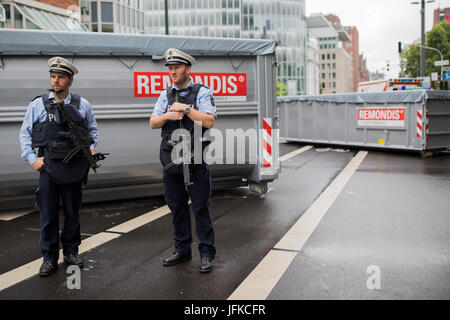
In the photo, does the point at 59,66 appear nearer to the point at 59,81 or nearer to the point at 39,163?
the point at 59,81

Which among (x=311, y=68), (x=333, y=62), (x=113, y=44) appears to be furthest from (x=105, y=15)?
(x=333, y=62)

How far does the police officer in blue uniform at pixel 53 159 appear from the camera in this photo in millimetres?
4062

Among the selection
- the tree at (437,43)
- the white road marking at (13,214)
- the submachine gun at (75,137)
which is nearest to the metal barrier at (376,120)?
the white road marking at (13,214)

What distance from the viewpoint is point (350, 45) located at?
198 m

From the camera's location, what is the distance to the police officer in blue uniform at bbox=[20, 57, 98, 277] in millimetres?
4062

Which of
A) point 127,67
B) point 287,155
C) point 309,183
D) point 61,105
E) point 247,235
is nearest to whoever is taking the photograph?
point 61,105

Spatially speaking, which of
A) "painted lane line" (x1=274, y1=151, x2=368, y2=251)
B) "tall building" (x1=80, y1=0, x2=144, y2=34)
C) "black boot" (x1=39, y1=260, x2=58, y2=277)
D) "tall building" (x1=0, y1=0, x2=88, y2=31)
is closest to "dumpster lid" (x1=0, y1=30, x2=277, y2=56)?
"painted lane line" (x1=274, y1=151, x2=368, y2=251)

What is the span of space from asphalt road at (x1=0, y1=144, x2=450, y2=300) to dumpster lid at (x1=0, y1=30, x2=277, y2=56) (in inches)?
90.0

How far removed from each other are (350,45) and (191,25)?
5254 inches

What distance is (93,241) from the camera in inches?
203

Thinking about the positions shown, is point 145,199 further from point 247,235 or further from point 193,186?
point 193,186

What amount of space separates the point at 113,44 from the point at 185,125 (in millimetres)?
3027

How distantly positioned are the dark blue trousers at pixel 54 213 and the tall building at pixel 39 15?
24457 mm
